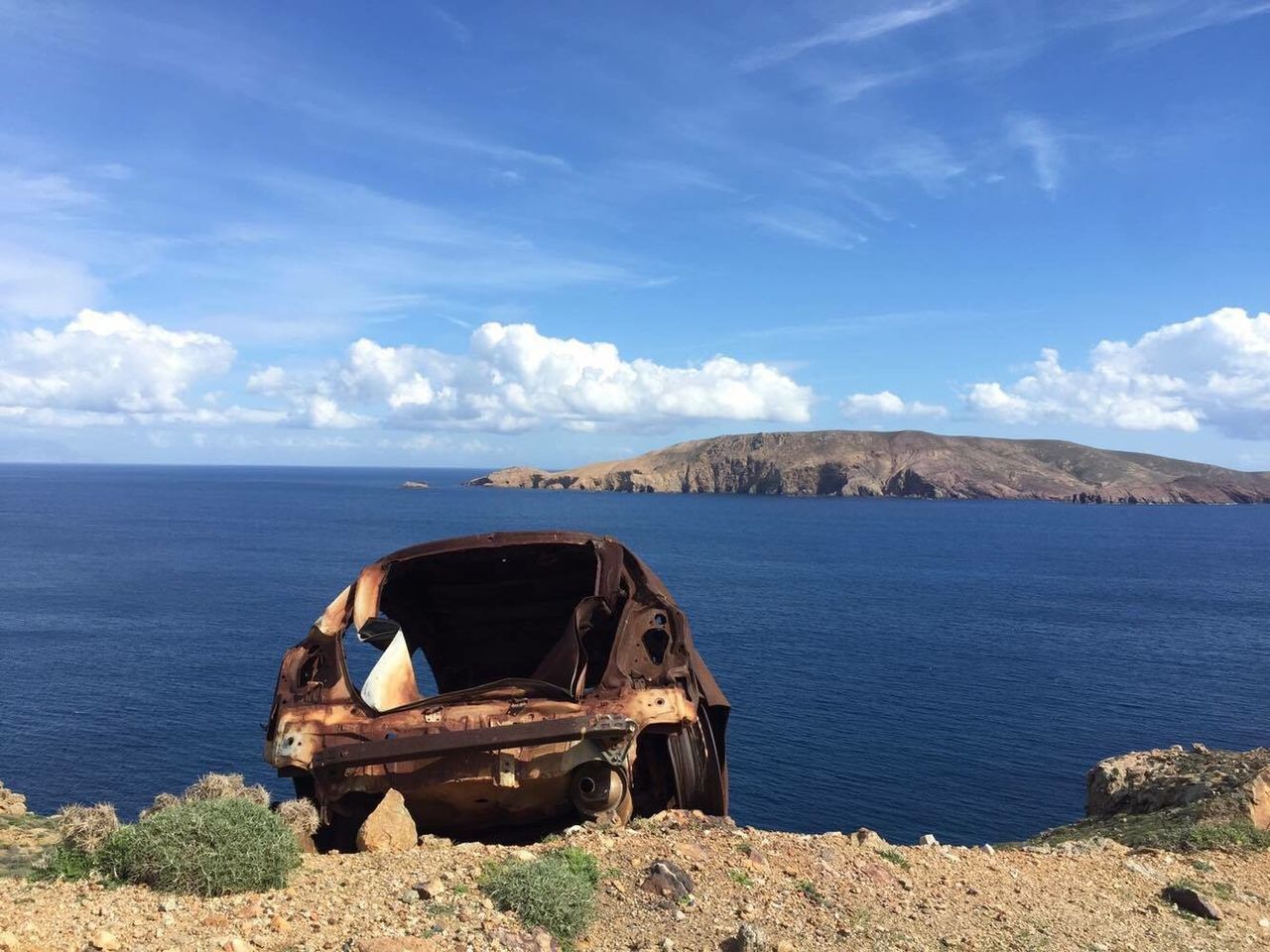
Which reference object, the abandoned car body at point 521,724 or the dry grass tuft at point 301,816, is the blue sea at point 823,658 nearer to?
the abandoned car body at point 521,724

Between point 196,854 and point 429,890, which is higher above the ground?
point 196,854

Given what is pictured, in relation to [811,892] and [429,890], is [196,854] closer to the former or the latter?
[429,890]

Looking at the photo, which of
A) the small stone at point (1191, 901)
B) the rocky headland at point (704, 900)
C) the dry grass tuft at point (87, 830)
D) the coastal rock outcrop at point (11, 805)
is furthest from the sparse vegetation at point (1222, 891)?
the coastal rock outcrop at point (11, 805)

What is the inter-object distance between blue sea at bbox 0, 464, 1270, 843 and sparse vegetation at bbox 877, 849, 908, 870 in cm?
1747

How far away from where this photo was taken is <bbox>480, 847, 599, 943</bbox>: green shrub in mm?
5309

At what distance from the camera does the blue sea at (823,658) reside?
27938 millimetres

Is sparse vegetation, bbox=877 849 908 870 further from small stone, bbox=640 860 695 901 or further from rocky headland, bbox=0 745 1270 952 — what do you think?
small stone, bbox=640 860 695 901

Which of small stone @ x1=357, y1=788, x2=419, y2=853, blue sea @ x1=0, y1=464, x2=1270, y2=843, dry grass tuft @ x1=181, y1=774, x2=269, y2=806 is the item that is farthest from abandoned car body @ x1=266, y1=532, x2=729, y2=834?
blue sea @ x1=0, y1=464, x2=1270, y2=843

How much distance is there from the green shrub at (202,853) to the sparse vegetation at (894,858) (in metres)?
A: 4.67

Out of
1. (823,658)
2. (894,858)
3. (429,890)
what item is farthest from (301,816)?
(823,658)

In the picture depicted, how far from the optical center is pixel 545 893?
5406 millimetres

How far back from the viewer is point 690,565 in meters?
78.8

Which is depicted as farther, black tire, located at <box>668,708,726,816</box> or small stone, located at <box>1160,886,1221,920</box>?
black tire, located at <box>668,708,726,816</box>

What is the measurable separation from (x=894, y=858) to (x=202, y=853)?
5279mm
